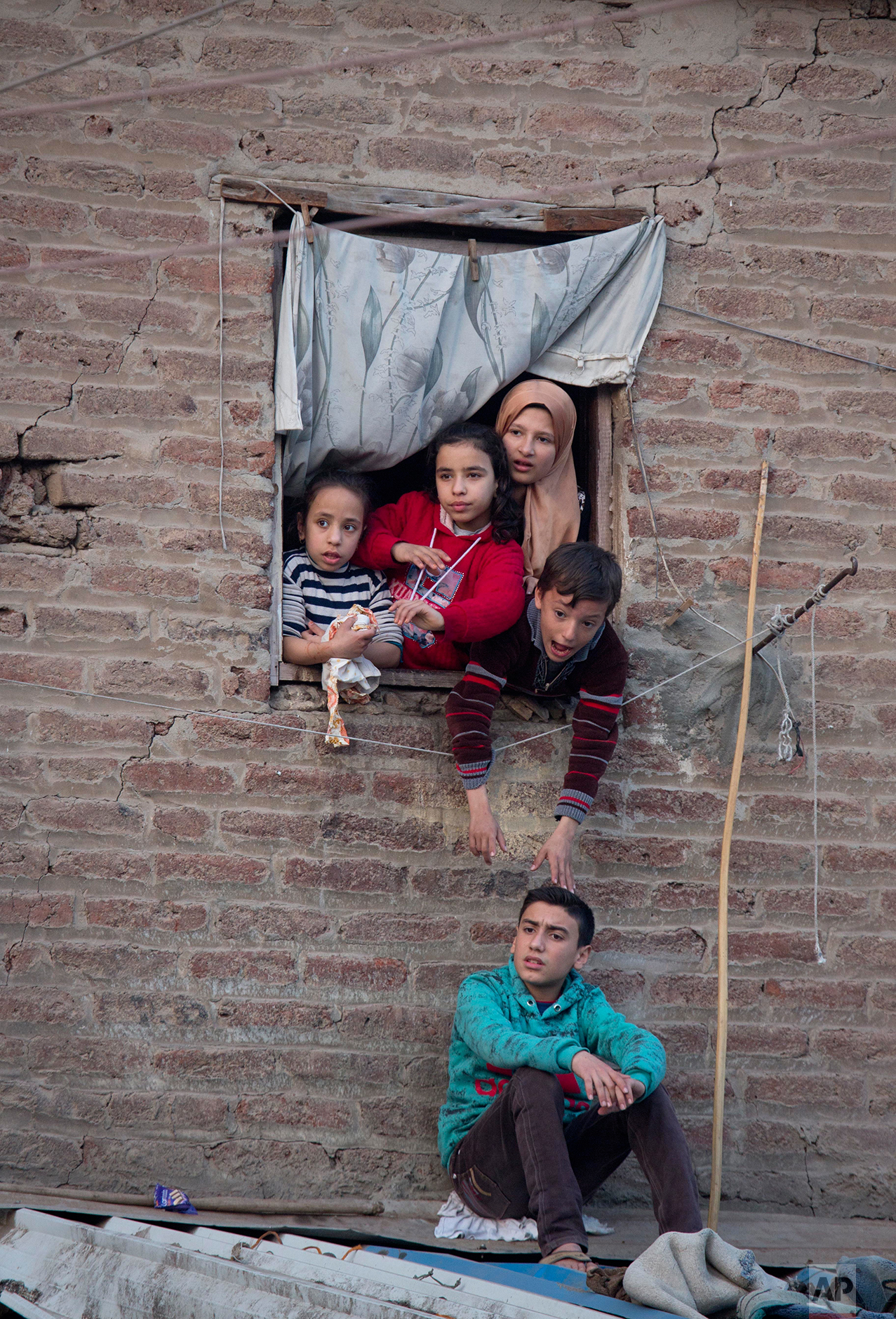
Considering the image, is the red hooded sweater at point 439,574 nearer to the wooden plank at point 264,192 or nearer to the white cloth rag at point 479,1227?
the wooden plank at point 264,192

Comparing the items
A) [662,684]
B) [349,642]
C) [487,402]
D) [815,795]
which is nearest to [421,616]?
[349,642]

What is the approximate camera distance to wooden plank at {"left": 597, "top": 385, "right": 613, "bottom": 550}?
13.6 ft

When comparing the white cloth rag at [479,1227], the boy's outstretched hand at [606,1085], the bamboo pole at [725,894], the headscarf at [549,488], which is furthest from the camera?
the headscarf at [549,488]

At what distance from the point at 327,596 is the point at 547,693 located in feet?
2.62

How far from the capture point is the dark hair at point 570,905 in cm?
355

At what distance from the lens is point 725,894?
362 centimetres

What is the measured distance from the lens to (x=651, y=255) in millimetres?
4098

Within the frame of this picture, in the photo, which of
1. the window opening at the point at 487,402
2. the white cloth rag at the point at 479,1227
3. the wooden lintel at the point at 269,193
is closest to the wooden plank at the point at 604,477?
the window opening at the point at 487,402

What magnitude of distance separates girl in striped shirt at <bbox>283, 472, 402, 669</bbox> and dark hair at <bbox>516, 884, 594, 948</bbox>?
90cm

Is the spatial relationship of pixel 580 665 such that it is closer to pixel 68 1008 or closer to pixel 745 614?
pixel 745 614

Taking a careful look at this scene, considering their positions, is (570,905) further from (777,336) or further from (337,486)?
(777,336)

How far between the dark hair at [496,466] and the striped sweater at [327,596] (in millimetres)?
443

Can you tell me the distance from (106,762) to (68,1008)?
717 millimetres

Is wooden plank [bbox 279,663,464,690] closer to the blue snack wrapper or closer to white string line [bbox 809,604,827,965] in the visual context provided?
white string line [bbox 809,604,827,965]
